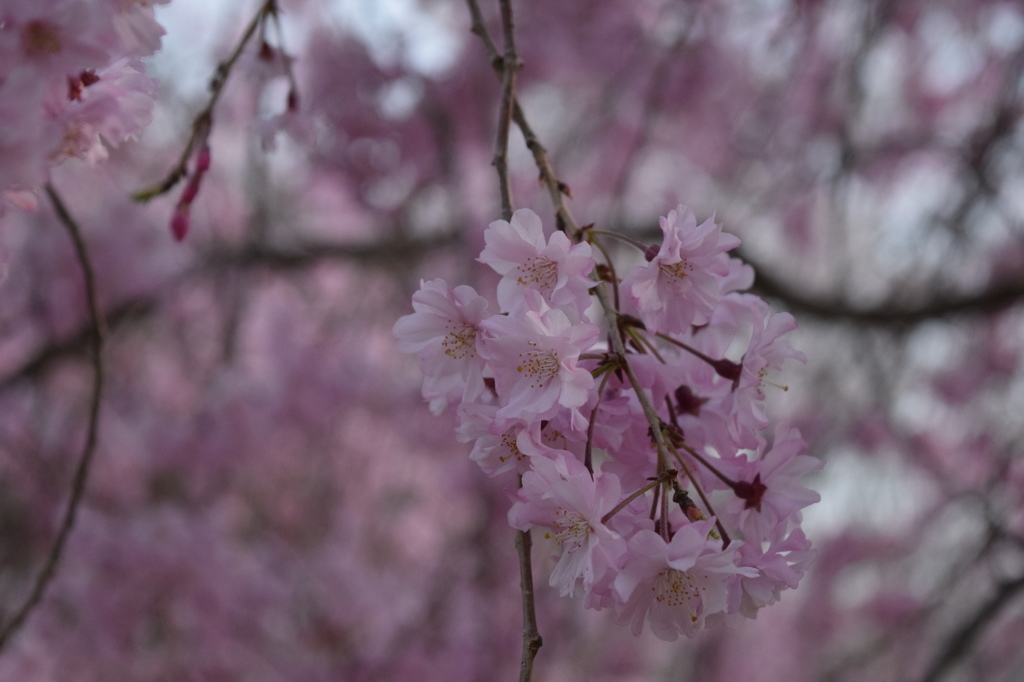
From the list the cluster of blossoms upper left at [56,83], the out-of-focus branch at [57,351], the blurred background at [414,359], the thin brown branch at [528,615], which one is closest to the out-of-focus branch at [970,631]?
the blurred background at [414,359]

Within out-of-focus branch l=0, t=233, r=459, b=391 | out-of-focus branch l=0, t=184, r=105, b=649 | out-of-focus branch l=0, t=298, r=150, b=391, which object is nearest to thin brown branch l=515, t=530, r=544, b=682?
out-of-focus branch l=0, t=184, r=105, b=649

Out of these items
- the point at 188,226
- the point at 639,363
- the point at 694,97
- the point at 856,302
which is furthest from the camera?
the point at 694,97

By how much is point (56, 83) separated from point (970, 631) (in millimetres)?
2312

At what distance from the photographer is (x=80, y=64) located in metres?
0.75

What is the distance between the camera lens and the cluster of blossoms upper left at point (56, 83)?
0.70 meters

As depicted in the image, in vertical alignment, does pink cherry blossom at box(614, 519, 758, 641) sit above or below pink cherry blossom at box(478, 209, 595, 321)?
below

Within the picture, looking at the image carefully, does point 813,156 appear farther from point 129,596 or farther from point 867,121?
point 129,596

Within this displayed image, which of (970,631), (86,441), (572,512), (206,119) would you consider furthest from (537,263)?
(970,631)

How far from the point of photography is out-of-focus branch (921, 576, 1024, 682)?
2.00 metres

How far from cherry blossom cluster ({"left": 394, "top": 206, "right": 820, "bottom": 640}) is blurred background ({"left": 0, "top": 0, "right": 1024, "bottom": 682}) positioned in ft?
4.86

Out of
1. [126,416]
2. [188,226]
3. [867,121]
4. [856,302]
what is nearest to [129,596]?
[126,416]

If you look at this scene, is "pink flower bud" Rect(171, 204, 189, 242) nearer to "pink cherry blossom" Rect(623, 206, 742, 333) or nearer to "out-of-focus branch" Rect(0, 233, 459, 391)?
"pink cherry blossom" Rect(623, 206, 742, 333)

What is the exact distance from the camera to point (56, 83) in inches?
29.2

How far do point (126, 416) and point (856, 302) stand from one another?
3.78 metres
